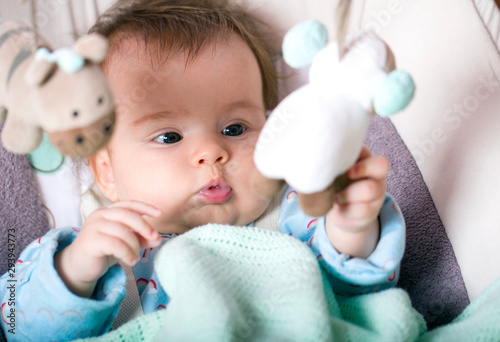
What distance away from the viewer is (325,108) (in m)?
0.35

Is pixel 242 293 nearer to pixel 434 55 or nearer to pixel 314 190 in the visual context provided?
pixel 314 190

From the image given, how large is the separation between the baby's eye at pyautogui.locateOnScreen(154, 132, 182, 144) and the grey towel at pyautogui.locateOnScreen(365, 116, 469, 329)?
38 centimetres

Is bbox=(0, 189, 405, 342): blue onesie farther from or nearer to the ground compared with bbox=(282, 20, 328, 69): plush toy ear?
nearer to the ground

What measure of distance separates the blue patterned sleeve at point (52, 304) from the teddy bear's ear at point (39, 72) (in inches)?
14.5

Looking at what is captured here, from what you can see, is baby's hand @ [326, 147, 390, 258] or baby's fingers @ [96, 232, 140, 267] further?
baby's fingers @ [96, 232, 140, 267]

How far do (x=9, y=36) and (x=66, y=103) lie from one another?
85 mm

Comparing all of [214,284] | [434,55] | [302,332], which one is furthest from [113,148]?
[434,55]

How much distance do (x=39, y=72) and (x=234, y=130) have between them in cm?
44

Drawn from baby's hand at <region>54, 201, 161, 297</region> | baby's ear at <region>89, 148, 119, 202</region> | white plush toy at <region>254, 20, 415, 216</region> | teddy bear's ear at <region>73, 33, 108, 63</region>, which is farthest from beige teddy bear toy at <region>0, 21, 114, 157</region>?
baby's ear at <region>89, 148, 119, 202</region>

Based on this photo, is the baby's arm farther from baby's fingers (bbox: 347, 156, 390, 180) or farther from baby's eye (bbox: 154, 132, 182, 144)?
baby's eye (bbox: 154, 132, 182, 144)

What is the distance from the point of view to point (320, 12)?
3.27 ft

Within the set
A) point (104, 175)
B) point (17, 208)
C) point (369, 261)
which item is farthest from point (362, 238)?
point (17, 208)

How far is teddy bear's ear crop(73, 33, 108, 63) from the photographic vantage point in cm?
32

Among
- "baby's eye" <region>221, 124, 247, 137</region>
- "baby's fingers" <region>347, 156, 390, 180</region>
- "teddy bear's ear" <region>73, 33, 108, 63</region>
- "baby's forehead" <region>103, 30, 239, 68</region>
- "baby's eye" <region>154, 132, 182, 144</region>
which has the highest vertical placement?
"teddy bear's ear" <region>73, 33, 108, 63</region>
